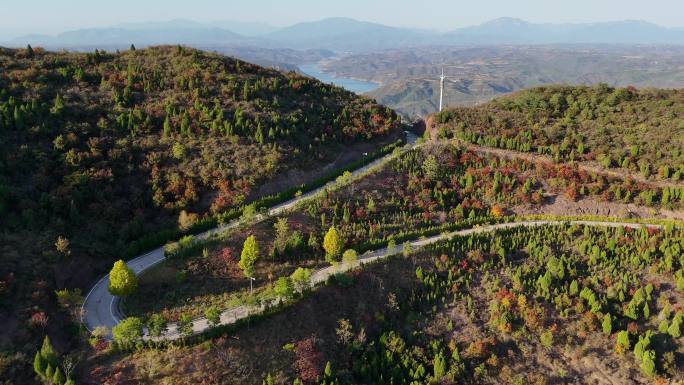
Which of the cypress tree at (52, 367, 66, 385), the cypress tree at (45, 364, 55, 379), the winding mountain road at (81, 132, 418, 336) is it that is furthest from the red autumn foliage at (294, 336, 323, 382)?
the cypress tree at (45, 364, 55, 379)

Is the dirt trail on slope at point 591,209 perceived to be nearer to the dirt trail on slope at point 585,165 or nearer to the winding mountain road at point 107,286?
the dirt trail on slope at point 585,165

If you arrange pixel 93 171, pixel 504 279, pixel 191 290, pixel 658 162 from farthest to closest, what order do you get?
1. pixel 658 162
2. pixel 93 171
3. pixel 504 279
4. pixel 191 290

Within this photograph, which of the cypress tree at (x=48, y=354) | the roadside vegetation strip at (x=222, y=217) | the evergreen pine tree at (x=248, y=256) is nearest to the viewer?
the cypress tree at (x=48, y=354)

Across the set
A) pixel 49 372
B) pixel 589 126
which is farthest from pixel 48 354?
pixel 589 126

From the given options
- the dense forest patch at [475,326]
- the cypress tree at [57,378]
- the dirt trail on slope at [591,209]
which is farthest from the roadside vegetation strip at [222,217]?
the dirt trail on slope at [591,209]

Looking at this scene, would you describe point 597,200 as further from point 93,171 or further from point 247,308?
point 93,171

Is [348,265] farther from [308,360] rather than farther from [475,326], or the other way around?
[475,326]

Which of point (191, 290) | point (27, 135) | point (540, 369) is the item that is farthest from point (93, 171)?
point (540, 369)
